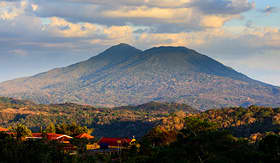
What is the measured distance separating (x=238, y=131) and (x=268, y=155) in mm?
103839

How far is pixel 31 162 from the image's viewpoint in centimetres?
5356

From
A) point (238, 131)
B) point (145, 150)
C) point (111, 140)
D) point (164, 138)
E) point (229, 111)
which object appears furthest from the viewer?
point (229, 111)

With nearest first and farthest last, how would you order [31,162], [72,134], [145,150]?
[31,162] < [145,150] < [72,134]

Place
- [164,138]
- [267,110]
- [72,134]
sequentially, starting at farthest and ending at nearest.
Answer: [267,110] → [72,134] → [164,138]

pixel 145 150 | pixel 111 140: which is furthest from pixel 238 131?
pixel 145 150

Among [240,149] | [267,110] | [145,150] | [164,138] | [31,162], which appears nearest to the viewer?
[31,162]

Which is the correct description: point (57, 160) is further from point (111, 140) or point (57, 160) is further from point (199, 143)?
point (111, 140)

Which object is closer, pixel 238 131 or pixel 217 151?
pixel 217 151

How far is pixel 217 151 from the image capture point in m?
59.2

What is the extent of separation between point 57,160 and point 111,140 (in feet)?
187

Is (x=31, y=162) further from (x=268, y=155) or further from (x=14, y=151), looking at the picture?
(x=268, y=155)

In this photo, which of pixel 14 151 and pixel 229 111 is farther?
pixel 229 111

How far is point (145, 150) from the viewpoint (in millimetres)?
66688

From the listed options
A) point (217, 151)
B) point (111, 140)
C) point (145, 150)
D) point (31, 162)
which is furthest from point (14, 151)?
point (111, 140)
